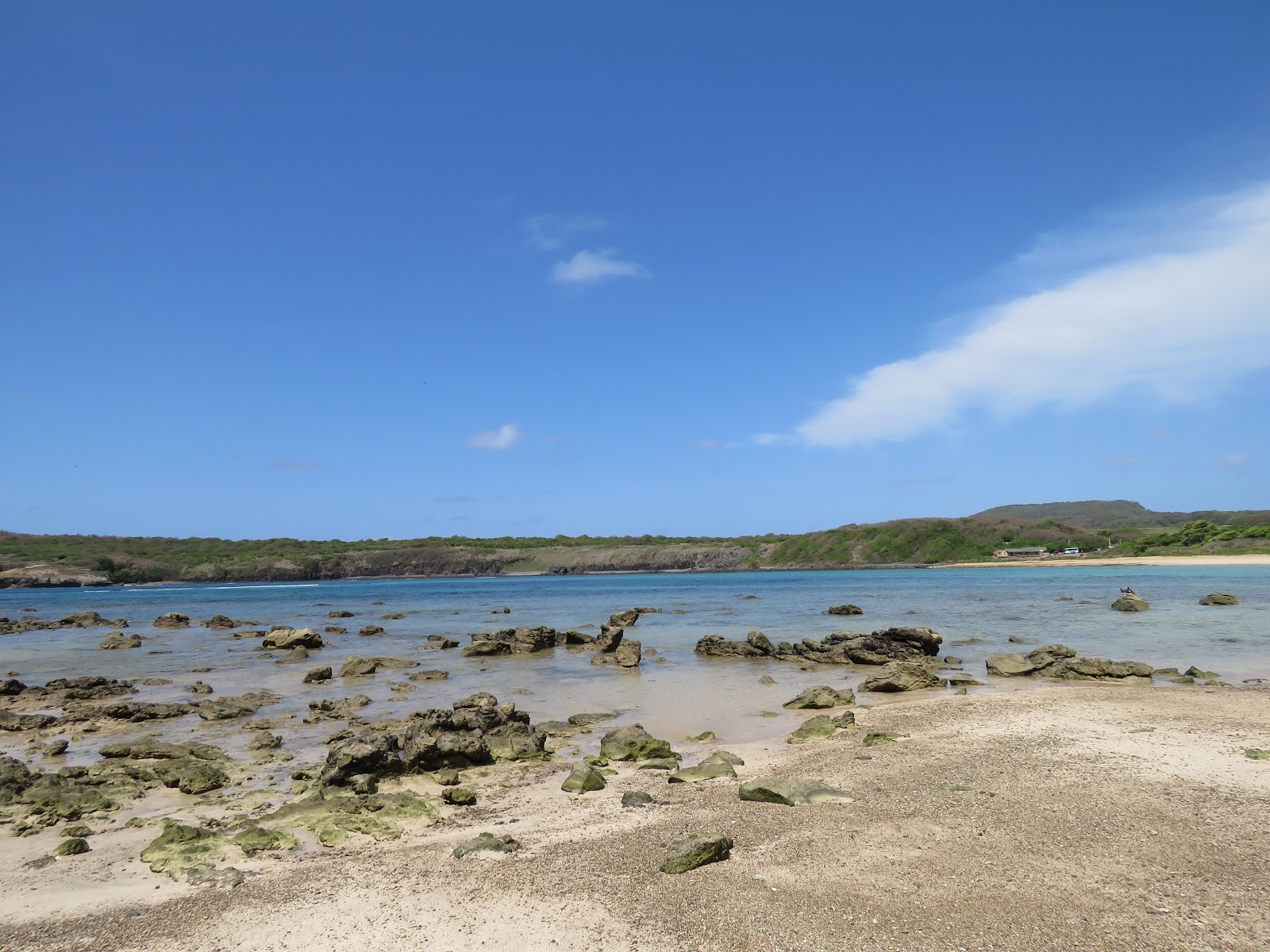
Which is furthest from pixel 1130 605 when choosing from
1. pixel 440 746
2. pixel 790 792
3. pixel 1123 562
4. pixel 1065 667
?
pixel 1123 562

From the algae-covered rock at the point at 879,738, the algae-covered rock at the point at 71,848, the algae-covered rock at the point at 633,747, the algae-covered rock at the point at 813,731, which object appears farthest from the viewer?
the algae-covered rock at the point at 813,731

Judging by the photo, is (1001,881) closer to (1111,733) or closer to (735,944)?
(735,944)

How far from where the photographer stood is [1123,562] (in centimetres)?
10275

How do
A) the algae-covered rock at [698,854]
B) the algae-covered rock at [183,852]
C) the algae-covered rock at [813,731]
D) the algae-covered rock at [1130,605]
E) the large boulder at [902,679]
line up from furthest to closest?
the algae-covered rock at [1130,605] < the large boulder at [902,679] < the algae-covered rock at [813,731] < the algae-covered rock at [183,852] < the algae-covered rock at [698,854]

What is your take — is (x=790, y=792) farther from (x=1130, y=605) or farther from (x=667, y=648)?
(x=1130, y=605)

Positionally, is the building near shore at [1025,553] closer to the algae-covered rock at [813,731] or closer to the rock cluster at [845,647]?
the rock cluster at [845,647]

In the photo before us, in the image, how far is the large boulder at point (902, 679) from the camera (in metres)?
18.5

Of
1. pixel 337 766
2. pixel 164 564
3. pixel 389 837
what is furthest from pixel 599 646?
pixel 164 564

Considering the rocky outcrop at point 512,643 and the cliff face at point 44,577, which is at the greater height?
the rocky outcrop at point 512,643

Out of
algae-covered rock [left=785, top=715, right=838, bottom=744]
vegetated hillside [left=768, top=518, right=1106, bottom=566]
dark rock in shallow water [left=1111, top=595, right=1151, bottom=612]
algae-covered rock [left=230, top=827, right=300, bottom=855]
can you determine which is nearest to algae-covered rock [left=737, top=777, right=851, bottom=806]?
algae-covered rock [left=785, top=715, right=838, bottom=744]

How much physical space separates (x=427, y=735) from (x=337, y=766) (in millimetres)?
1625

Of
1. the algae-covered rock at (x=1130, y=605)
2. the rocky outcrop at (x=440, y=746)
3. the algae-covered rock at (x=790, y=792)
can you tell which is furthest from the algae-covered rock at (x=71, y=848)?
the algae-covered rock at (x=1130, y=605)

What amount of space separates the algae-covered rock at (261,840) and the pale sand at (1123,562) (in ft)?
363

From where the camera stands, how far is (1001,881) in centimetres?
646
